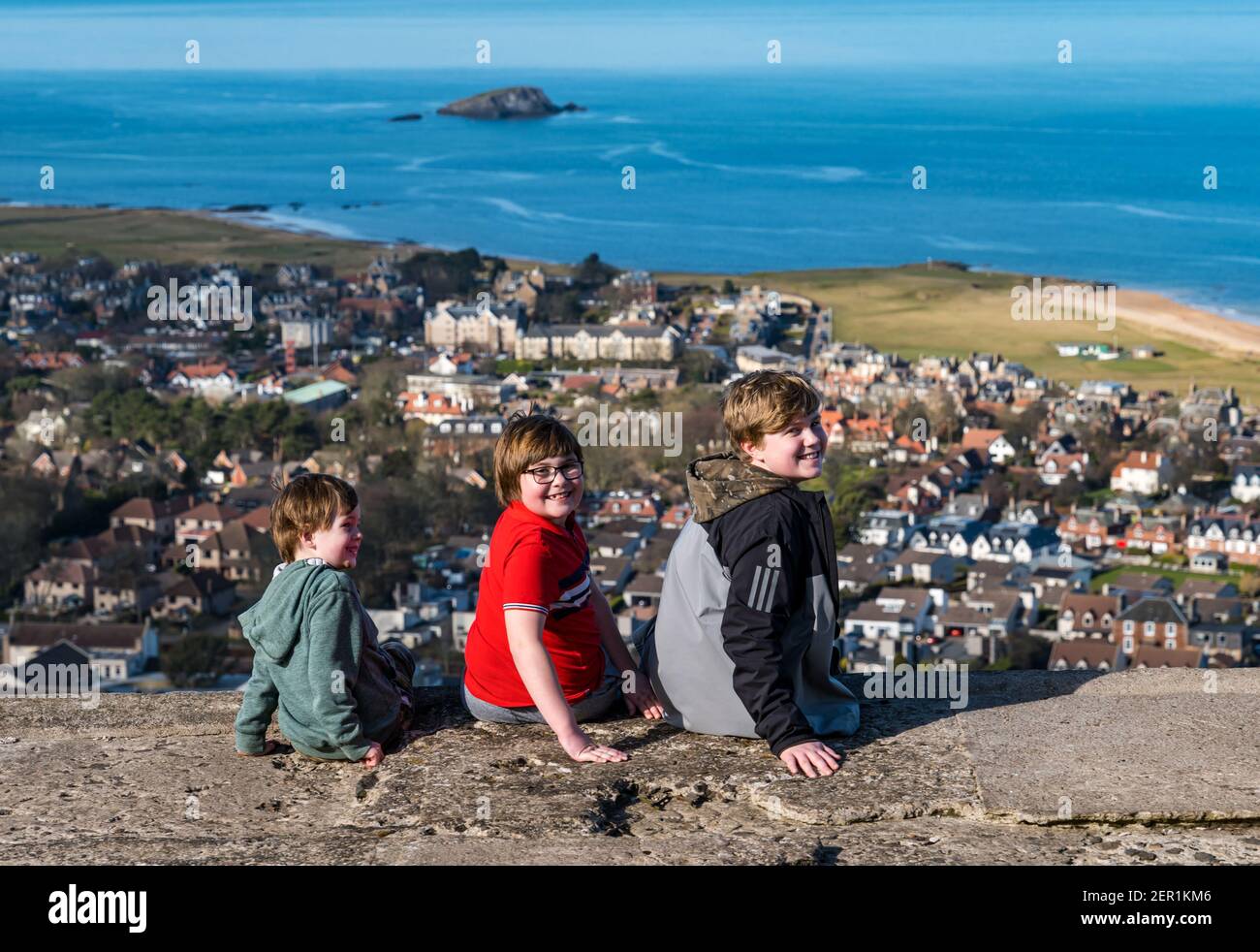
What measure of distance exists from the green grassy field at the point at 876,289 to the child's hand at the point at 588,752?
31186 mm

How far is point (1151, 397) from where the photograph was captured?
3212 centimetres

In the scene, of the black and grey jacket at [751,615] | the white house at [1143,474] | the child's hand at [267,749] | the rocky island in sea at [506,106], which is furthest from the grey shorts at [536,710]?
the rocky island in sea at [506,106]

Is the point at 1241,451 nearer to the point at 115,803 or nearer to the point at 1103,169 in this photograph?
the point at 115,803

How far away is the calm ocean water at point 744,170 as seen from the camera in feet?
184

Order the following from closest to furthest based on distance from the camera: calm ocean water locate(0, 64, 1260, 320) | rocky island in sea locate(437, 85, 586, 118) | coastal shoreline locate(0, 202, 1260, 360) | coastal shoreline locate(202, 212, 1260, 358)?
coastal shoreline locate(202, 212, 1260, 358)
coastal shoreline locate(0, 202, 1260, 360)
calm ocean water locate(0, 64, 1260, 320)
rocky island in sea locate(437, 85, 586, 118)

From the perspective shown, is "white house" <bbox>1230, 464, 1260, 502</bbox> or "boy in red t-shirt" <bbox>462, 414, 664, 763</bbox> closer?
"boy in red t-shirt" <bbox>462, 414, 664, 763</bbox>

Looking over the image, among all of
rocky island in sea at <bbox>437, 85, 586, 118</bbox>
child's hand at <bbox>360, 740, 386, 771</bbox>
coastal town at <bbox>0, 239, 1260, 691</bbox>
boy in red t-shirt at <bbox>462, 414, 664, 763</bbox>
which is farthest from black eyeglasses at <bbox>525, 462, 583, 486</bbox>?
rocky island in sea at <bbox>437, 85, 586, 118</bbox>

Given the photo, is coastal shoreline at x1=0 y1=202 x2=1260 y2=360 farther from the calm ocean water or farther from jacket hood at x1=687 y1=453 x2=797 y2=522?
jacket hood at x1=687 y1=453 x2=797 y2=522

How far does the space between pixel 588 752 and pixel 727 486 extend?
1.67 feet

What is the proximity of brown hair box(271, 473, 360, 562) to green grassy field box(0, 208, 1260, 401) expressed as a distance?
3130 cm

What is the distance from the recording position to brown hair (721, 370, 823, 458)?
9.20 feet

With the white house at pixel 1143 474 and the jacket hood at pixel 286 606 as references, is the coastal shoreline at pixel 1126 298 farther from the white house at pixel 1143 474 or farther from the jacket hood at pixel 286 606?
the jacket hood at pixel 286 606

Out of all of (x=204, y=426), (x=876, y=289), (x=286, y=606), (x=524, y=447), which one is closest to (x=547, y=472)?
(x=524, y=447)
